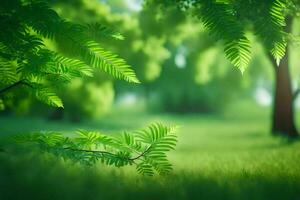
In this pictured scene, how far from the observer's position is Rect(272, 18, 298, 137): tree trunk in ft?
43.5

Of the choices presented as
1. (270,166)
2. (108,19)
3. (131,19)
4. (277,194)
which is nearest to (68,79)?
(277,194)

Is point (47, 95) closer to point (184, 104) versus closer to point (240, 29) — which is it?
point (240, 29)

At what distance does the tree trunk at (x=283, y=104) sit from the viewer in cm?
1325

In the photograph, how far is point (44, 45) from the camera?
2744 mm

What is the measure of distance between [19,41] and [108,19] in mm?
11281

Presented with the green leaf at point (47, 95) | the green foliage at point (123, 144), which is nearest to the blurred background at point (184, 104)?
the green foliage at point (123, 144)

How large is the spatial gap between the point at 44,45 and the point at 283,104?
39.4 ft

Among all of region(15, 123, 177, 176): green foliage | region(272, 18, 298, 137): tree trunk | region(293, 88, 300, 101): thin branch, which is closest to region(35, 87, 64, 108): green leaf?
region(15, 123, 177, 176): green foliage

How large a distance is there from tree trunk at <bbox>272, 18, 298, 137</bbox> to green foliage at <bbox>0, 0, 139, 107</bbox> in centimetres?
1113

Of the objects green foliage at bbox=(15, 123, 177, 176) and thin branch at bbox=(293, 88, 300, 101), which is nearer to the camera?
green foliage at bbox=(15, 123, 177, 176)

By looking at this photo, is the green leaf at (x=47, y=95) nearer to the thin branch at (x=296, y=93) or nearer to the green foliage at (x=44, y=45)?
the green foliage at (x=44, y=45)

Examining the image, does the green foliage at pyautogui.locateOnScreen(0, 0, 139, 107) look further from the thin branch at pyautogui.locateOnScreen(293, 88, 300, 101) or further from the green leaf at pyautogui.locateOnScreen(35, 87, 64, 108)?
the thin branch at pyautogui.locateOnScreen(293, 88, 300, 101)

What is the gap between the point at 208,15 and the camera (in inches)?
102

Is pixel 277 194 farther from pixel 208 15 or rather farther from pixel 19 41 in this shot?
pixel 19 41
